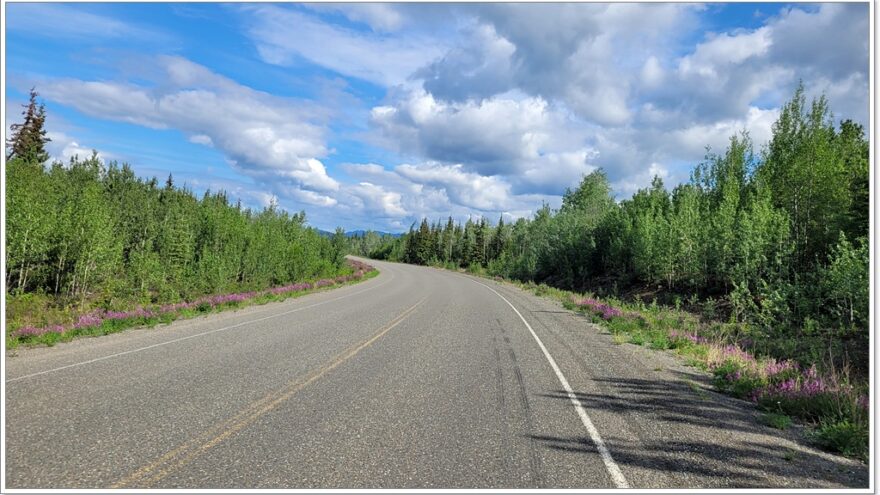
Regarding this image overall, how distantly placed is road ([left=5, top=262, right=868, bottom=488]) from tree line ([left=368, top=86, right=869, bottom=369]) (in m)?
7.02

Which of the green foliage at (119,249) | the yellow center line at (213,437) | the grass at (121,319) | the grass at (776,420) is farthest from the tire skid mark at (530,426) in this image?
the green foliage at (119,249)

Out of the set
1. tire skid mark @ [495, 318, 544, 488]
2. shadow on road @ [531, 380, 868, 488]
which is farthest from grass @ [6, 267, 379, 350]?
shadow on road @ [531, 380, 868, 488]

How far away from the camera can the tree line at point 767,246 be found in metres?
15.6

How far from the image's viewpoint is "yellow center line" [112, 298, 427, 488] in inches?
167

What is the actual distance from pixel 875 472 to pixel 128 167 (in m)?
48.3

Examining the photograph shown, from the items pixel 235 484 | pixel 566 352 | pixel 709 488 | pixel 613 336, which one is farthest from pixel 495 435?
pixel 613 336

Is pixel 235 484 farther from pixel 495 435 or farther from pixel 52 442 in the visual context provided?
pixel 495 435

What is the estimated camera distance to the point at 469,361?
9.67 meters

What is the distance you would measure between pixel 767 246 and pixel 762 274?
56.2 inches

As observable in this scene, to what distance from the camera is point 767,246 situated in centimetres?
2275

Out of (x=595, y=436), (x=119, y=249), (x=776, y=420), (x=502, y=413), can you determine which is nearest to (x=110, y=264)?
(x=119, y=249)

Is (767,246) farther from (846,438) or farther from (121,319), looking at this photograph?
(121,319)

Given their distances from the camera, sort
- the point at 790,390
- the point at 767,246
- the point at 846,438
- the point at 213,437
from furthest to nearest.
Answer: the point at 767,246 < the point at 790,390 < the point at 846,438 < the point at 213,437

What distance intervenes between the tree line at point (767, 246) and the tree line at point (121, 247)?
895 inches
